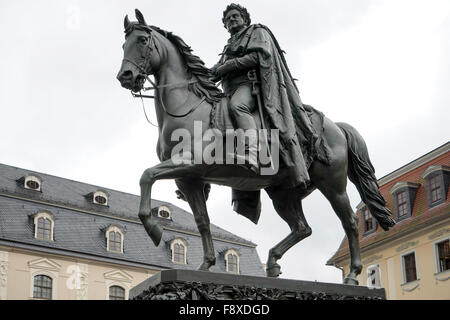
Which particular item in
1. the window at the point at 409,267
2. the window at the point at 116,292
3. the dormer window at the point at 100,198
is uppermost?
the dormer window at the point at 100,198

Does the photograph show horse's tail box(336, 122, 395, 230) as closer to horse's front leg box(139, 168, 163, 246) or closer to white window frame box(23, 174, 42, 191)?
horse's front leg box(139, 168, 163, 246)

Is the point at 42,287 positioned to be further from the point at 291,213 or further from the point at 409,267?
the point at 291,213

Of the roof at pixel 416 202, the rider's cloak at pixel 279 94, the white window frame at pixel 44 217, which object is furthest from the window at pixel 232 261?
the rider's cloak at pixel 279 94

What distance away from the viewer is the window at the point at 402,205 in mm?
40156

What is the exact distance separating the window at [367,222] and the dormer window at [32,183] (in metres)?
23.2

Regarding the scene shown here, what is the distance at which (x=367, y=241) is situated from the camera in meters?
41.8

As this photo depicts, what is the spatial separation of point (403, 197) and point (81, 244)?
21.9 meters

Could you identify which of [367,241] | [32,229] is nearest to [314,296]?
[367,241]

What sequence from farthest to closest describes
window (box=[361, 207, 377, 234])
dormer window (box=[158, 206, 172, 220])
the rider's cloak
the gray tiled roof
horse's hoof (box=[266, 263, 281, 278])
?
dormer window (box=[158, 206, 172, 220])
the gray tiled roof
window (box=[361, 207, 377, 234])
horse's hoof (box=[266, 263, 281, 278])
the rider's cloak

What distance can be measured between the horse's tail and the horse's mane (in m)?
2.36

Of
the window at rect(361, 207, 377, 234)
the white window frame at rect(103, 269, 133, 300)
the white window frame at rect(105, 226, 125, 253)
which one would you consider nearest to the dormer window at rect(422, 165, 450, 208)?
the window at rect(361, 207, 377, 234)

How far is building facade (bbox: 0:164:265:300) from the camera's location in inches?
1853

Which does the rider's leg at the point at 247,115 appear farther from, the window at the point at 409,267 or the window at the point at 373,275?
the window at the point at 373,275
